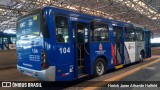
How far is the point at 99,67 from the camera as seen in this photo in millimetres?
8234

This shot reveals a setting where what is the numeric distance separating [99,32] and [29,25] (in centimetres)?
311

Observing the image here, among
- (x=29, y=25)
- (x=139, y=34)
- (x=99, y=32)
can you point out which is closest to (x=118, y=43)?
(x=99, y=32)

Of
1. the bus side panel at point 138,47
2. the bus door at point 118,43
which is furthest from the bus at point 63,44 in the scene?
the bus side panel at point 138,47

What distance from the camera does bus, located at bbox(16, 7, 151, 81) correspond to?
5746mm

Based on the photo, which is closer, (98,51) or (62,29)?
(62,29)

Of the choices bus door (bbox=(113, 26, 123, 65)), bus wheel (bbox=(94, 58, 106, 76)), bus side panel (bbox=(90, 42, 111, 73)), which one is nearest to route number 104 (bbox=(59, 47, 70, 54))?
bus side panel (bbox=(90, 42, 111, 73))

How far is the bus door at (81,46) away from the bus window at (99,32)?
16.7 inches

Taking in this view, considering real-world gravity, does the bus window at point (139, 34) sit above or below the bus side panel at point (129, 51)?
above

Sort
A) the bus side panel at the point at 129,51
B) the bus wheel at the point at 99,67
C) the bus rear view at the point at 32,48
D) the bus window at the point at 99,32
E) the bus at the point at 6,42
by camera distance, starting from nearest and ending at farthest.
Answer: the bus rear view at the point at 32,48 < the bus window at the point at 99,32 < the bus wheel at the point at 99,67 < the bus side panel at the point at 129,51 < the bus at the point at 6,42

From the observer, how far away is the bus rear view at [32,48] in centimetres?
570

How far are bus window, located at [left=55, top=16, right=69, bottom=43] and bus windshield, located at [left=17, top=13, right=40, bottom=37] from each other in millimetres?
602

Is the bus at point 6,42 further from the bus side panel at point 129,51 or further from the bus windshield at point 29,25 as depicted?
the bus windshield at point 29,25

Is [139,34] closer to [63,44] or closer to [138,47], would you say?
[138,47]

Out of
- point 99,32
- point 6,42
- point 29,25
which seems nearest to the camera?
point 29,25
